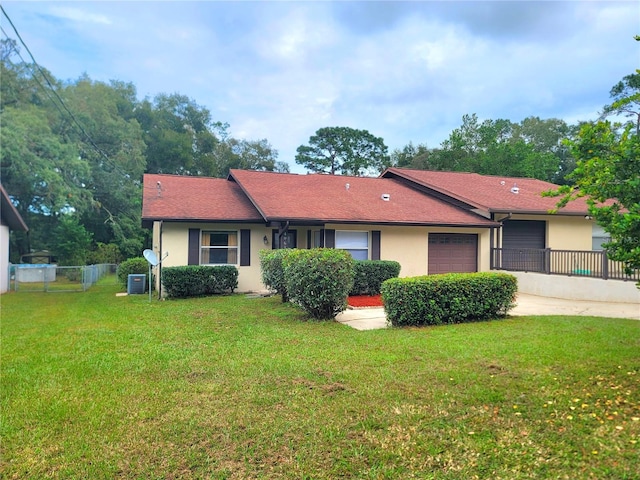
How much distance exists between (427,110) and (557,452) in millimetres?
21894

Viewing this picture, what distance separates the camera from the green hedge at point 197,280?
12383mm

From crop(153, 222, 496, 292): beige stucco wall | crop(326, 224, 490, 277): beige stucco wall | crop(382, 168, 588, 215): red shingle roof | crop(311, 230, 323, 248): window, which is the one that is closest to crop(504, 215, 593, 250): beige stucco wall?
crop(382, 168, 588, 215): red shingle roof

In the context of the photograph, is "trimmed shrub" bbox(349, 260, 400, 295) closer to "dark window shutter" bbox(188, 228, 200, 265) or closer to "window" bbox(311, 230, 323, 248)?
"window" bbox(311, 230, 323, 248)

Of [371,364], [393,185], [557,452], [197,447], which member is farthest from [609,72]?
[197,447]

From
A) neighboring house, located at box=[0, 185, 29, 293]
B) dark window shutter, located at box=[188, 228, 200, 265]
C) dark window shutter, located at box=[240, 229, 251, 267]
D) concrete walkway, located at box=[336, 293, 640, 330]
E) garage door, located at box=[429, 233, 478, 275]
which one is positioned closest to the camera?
concrete walkway, located at box=[336, 293, 640, 330]

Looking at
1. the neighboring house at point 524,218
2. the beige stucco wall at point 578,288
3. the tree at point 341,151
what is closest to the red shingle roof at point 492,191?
the neighboring house at point 524,218

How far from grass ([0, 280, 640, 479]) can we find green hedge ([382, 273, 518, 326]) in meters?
0.72

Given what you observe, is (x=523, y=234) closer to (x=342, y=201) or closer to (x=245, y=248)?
(x=342, y=201)

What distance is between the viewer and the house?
529 inches

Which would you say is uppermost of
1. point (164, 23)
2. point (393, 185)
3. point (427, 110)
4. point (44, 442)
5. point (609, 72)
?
point (427, 110)

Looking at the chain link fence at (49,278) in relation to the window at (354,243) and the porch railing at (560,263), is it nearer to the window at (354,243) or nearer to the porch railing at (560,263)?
the window at (354,243)

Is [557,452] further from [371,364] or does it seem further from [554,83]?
[554,83]

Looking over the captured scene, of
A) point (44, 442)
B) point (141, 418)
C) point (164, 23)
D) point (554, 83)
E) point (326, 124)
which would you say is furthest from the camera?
point (326, 124)

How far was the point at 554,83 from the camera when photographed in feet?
51.1
